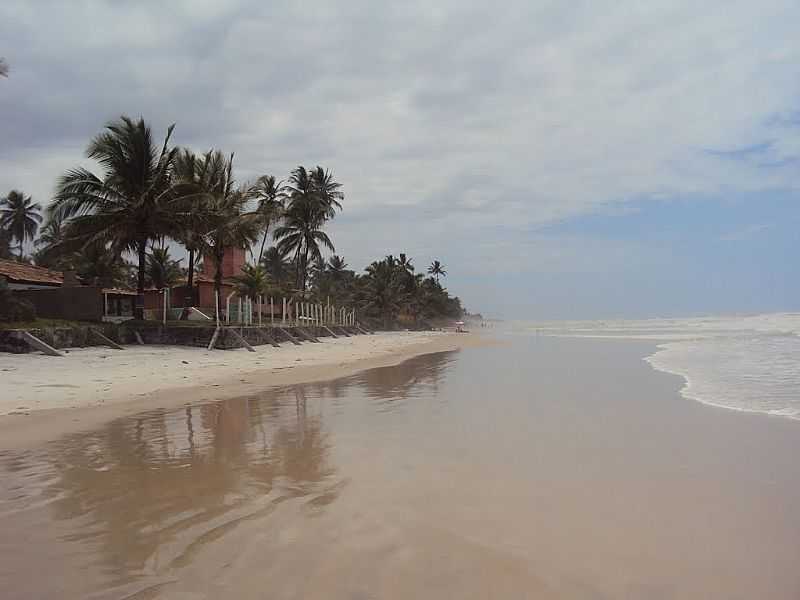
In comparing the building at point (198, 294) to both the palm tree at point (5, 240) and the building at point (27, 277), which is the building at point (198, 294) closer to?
the building at point (27, 277)

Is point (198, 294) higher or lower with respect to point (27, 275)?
lower

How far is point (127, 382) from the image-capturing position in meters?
12.5

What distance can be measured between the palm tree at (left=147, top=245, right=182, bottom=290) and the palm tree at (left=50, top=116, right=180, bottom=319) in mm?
6625

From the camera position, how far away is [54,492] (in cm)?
489

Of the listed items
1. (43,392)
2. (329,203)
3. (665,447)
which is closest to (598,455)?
(665,447)

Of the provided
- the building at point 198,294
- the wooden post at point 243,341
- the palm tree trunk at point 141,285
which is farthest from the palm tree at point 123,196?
the building at point 198,294

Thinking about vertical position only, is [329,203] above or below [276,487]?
above

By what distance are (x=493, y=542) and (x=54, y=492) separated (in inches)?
147

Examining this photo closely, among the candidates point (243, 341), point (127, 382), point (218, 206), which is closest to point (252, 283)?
point (218, 206)

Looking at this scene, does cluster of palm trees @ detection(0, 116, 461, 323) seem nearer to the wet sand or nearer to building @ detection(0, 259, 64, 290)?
building @ detection(0, 259, 64, 290)

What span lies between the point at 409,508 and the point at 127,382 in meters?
9.98

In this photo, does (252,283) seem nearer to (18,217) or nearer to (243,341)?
(243,341)

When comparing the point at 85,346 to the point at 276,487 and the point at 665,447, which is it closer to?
the point at 276,487

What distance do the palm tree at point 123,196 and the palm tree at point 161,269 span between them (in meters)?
6.62
